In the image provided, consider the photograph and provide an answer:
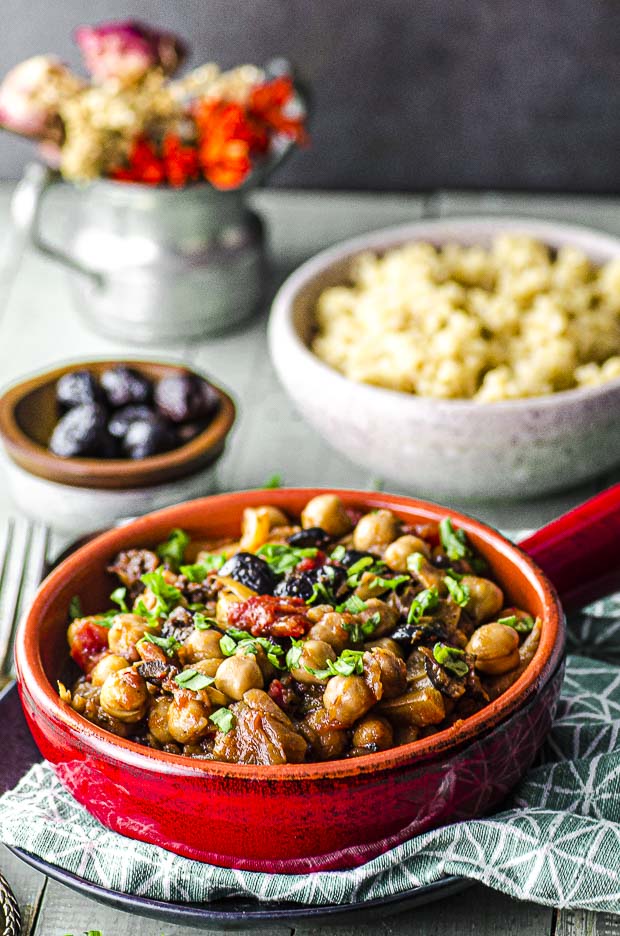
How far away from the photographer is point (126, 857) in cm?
103

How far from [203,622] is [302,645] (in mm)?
107

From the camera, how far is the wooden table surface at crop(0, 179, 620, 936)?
1.09m

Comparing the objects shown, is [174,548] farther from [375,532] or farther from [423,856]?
[423,856]


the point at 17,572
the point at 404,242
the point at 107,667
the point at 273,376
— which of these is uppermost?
the point at 107,667

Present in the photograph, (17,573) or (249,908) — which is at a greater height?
(249,908)

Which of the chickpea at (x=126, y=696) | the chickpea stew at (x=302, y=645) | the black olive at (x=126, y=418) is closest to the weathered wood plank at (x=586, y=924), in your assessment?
the chickpea stew at (x=302, y=645)

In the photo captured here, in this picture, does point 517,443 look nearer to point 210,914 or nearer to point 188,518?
point 188,518

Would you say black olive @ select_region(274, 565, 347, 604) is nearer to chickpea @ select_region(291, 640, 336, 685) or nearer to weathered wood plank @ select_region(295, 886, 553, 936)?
chickpea @ select_region(291, 640, 336, 685)

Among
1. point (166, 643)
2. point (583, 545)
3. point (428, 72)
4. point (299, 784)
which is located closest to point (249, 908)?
point (299, 784)

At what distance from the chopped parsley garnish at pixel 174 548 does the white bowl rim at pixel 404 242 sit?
45cm

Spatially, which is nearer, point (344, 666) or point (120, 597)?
point (344, 666)

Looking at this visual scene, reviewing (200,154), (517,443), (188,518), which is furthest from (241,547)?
(200,154)

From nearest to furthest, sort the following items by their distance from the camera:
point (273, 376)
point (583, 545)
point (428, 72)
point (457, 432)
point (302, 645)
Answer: point (302, 645) < point (583, 545) < point (457, 432) < point (273, 376) < point (428, 72)

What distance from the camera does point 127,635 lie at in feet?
3.66
